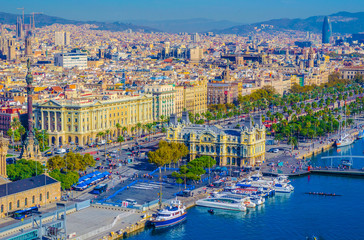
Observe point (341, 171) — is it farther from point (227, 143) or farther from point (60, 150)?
point (60, 150)

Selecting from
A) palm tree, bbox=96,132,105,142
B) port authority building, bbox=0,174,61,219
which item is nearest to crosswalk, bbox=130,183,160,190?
port authority building, bbox=0,174,61,219

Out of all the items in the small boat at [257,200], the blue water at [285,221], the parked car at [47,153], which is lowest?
the blue water at [285,221]

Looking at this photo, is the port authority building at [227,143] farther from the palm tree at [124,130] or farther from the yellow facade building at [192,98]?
the yellow facade building at [192,98]

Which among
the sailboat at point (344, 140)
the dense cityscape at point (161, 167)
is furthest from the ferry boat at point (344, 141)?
the dense cityscape at point (161, 167)

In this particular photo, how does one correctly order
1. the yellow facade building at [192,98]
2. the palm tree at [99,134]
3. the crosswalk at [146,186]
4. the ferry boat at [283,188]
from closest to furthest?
the crosswalk at [146,186], the ferry boat at [283,188], the palm tree at [99,134], the yellow facade building at [192,98]

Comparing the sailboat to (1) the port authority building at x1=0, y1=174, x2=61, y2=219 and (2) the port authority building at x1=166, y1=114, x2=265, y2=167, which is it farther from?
(1) the port authority building at x1=0, y1=174, x2=61, y2=219

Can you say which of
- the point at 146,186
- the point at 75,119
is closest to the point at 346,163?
the point at 146,186
